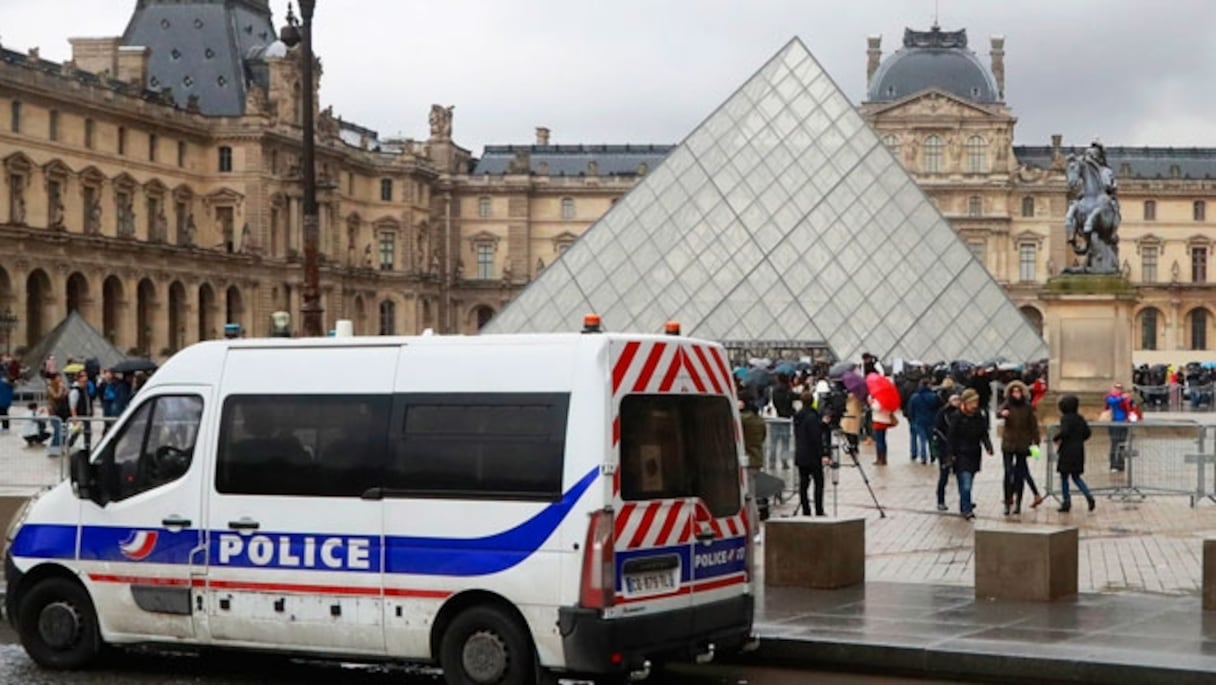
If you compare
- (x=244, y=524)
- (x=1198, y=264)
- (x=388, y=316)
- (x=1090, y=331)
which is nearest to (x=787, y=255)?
(x=1090, y=331)

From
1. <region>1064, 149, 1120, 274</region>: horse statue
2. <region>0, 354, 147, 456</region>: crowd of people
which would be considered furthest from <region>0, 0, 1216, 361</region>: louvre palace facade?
<region>1064, 149, 1120, 274</region>: horse statue

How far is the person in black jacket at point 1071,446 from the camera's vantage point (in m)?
17.4

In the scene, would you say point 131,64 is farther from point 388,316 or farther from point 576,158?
point 576,158

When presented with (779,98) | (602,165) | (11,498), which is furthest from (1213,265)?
(11,498)

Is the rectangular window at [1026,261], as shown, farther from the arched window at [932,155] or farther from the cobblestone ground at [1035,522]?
the cobblestone ground at [1035,522]

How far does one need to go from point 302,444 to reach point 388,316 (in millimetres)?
81439

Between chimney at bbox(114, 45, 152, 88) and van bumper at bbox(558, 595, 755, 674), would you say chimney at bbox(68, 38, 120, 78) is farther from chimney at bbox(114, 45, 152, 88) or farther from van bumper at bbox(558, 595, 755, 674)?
van bumper at bbox(558, 595, 755, 674)

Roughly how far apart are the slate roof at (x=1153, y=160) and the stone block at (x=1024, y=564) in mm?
89051

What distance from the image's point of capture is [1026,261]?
94812mm

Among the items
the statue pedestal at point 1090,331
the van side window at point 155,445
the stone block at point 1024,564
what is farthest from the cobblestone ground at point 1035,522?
the statue pedestal at point 1090,331

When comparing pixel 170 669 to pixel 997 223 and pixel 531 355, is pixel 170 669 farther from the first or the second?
pixel 997 223

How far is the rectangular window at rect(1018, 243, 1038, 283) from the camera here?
94.6 m

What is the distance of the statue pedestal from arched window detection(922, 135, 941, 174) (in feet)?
213

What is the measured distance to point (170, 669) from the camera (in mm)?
10375
